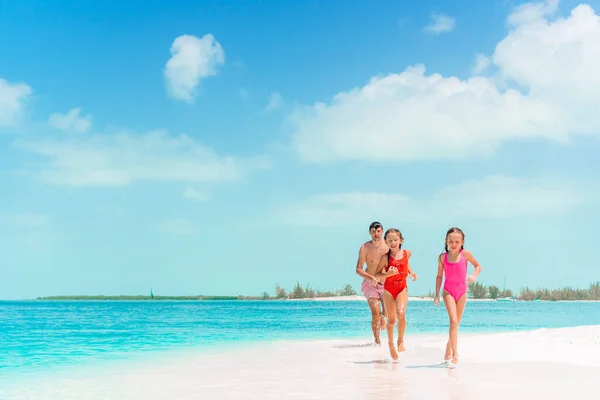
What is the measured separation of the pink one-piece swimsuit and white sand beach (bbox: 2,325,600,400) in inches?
42.2

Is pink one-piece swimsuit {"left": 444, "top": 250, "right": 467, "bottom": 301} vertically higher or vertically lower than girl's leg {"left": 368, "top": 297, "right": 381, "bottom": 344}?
higher

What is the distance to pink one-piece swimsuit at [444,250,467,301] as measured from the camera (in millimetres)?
9516

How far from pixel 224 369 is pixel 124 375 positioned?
149 centimetres

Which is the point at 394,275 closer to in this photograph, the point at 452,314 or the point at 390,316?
the point at 390,316

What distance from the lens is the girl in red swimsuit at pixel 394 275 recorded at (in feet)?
33.4

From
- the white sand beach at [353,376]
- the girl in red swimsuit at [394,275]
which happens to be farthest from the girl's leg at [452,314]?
the girl in red swimsuit at [394,275]

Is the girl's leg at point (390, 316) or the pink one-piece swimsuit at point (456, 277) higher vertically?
the pink one-piece swimsuit at point (456, 277)

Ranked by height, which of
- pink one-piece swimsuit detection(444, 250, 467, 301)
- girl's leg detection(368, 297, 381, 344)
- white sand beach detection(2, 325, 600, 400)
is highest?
pink one-piece swimsuit detection(444, 250, 467, 301)

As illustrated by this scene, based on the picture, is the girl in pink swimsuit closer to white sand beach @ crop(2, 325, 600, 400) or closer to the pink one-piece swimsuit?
the pink one-piece swimsuit

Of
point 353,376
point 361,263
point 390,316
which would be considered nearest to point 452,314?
point 390,316

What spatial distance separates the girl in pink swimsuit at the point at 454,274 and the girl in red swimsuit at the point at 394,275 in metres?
→ 0.66

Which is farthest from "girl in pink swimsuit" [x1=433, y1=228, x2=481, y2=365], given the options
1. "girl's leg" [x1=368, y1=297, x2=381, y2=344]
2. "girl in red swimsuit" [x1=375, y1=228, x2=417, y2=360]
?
"girl's leg" [x1=368, y1=297, x2=381, y2=344]

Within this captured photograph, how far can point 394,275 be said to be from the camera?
10234 mm

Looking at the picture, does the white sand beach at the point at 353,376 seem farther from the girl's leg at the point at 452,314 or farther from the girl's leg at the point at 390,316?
the girl's leg at the point at 452,314
